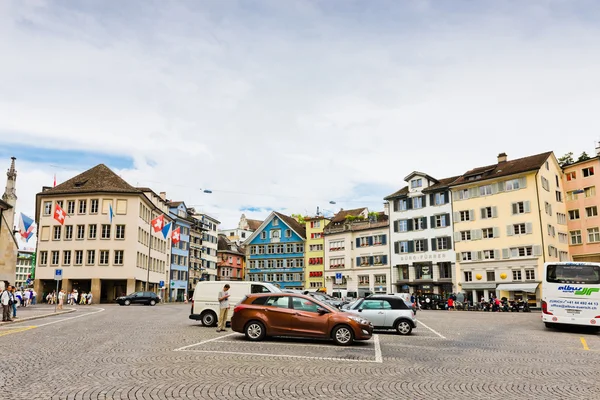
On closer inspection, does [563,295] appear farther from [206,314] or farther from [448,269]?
[448,269]

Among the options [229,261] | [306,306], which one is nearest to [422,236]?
[306,306]

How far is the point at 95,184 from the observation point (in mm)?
63156

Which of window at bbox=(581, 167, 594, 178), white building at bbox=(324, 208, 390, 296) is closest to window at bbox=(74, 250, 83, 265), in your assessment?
white building at bbox=(324, 208, 390, 296)

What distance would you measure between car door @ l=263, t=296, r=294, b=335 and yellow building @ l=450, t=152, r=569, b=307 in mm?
42695

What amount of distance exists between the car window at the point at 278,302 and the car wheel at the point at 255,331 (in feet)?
2.32

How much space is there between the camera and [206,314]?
22.4m

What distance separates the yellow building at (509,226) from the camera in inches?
2133

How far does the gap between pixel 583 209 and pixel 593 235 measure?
309 centimetres

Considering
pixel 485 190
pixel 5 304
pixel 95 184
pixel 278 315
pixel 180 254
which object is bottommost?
pixel 278 315

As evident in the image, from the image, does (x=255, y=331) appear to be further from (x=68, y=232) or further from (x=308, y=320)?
(x=68, y=232)

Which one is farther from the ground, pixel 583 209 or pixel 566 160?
pixel 566 160

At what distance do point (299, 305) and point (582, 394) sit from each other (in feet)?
28.5

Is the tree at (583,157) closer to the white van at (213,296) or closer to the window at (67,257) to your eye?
the white van at (213,296)

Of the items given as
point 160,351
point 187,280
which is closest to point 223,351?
point 160,351
